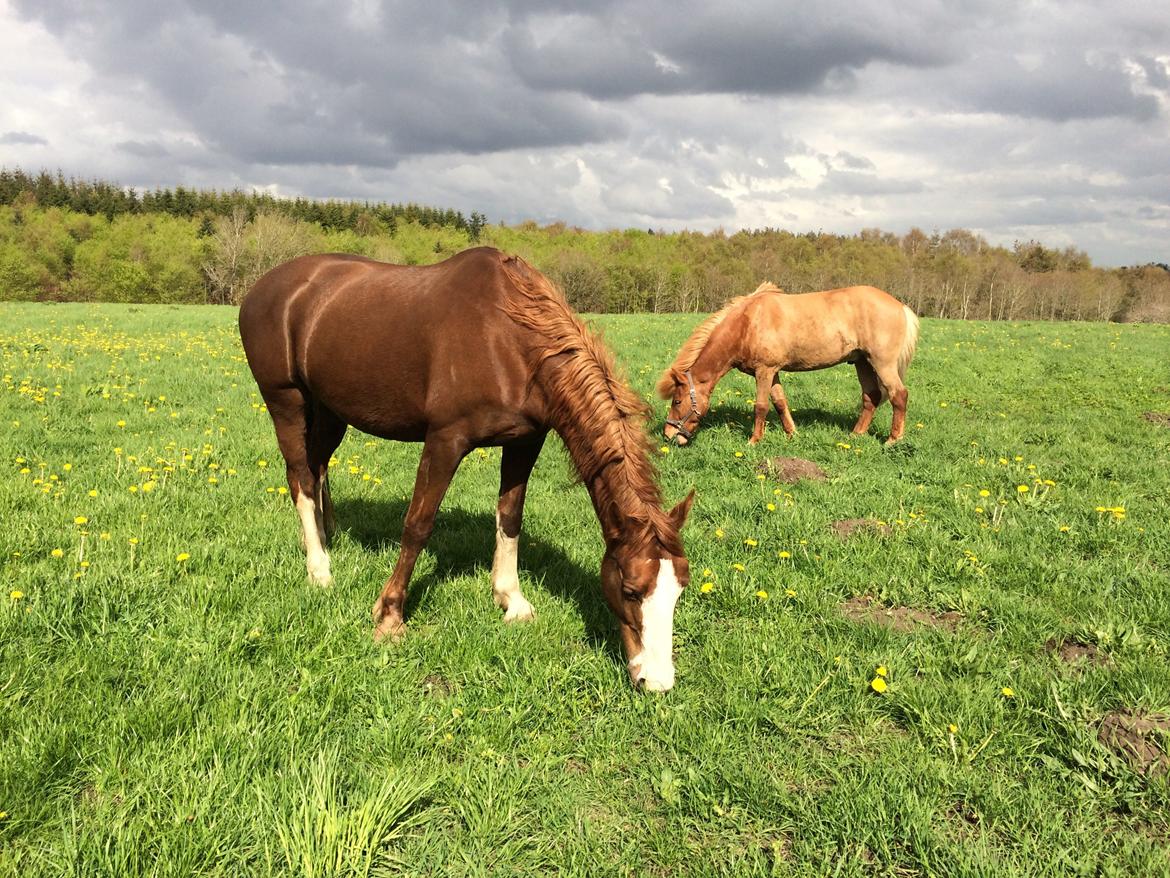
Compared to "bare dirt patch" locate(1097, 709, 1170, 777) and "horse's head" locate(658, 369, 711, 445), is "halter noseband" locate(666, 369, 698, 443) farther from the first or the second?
"bare dirt patch" locate(1097, 709, 1170, 777)

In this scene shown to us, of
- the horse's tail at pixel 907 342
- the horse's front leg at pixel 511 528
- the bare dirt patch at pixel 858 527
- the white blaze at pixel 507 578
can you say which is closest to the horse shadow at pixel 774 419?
the horse's tail at pixel 907 342

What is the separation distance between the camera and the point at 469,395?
12.8 feet

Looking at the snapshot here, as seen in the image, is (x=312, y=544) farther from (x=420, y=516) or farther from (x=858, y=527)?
(x=858, y=527)

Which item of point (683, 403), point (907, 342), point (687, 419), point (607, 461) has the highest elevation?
point (907, 342)

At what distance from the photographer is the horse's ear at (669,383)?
942 centimetres

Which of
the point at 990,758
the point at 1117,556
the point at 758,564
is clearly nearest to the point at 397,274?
the point at 758,564

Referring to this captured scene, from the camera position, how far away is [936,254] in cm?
9219

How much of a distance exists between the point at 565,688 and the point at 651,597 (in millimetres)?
770

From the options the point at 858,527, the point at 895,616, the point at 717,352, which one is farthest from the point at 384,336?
the point at 717,352

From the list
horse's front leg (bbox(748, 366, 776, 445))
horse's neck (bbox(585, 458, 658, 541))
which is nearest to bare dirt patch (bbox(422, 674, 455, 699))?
horse's neck (bbox(585, 458, 658, 541))

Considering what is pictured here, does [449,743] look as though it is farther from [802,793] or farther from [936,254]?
[936,254]

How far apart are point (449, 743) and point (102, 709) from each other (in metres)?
1.58

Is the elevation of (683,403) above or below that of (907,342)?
below

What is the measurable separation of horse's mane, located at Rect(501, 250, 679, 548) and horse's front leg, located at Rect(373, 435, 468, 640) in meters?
0.75
